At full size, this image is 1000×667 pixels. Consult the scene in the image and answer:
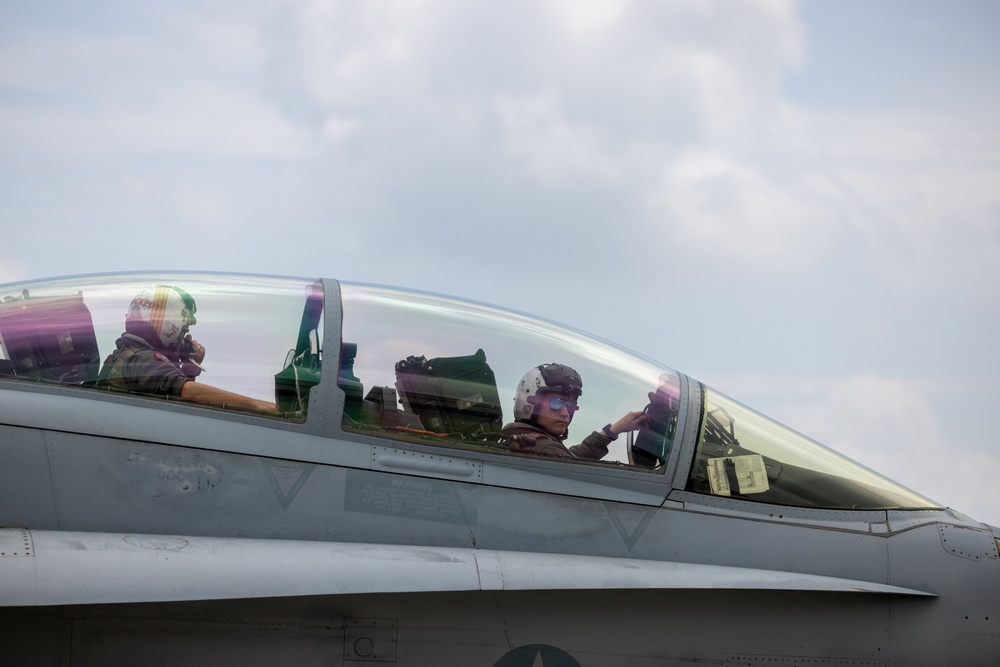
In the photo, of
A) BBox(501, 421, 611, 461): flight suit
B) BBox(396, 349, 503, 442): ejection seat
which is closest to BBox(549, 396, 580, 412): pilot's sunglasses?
BBox(501, 421, 611, 461): flight suit

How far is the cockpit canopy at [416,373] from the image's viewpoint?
5.36 meters

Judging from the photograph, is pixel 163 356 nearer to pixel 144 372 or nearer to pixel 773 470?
pixel 144 372

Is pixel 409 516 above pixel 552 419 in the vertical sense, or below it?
below

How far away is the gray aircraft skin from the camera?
4.68 metres

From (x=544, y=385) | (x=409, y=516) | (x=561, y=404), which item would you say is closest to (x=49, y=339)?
(x=409, y=516)

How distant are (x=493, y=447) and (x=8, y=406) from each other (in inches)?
100

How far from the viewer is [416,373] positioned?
5.62 metres

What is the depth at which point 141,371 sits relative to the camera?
5.30 metres

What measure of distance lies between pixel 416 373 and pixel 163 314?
151 centimetres

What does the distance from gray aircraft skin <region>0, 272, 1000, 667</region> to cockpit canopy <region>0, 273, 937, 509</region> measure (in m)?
0.02

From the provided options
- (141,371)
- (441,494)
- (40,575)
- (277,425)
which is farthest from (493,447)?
(40,575)

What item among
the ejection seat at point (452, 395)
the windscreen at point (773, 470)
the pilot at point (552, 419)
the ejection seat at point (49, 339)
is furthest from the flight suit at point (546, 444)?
the ejection seat at point (49, 339)

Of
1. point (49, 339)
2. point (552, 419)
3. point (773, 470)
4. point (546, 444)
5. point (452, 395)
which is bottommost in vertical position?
point (773, 470)

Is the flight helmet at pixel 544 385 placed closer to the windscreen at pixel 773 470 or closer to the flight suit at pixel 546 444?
the flight suit at pixel 546 444
